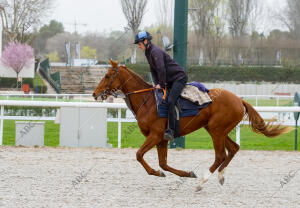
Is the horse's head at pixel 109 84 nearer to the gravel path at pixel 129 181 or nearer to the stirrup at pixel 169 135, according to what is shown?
the stirrup at pixel 169 135

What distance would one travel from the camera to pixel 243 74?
32.4 m

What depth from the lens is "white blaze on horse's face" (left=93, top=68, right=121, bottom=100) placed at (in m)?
6.47

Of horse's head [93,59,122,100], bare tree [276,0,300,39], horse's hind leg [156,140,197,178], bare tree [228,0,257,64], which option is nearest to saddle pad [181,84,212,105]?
horse's hind leg [156,140,197,178]

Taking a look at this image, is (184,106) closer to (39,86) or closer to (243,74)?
(243,74)

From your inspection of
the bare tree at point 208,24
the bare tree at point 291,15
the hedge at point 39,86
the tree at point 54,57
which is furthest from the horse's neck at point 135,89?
the tree at point 54,57

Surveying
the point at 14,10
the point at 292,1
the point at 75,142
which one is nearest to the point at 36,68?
the point at 14,10

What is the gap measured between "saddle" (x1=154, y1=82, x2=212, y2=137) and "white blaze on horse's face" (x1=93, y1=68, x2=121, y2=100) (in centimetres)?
58

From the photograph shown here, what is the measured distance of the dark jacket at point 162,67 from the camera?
632 cm

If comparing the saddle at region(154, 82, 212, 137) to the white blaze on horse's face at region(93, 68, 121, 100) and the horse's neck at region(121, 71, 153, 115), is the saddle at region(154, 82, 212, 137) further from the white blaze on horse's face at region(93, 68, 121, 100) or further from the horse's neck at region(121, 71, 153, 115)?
the white blaze on horse's face at region(93, 68, 121, 100)

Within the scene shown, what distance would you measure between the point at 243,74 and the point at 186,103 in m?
26.7

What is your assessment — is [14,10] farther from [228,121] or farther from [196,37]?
[228,121]

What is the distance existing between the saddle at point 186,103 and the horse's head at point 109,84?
1.86 ft

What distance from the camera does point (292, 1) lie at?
108 ft

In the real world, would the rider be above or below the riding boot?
above
